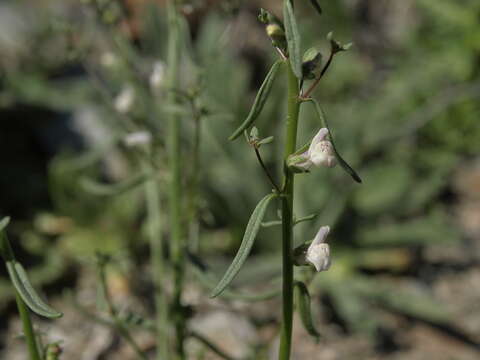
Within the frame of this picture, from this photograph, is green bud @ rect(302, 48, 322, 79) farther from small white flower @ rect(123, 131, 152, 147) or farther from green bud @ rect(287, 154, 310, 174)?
small white flower @ rect(123, 131, 152, 147)

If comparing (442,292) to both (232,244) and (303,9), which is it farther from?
(303,9)

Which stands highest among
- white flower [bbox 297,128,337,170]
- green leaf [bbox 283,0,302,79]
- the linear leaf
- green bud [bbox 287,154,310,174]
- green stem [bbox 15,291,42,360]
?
green leaf [bbox 283,0,302,79]

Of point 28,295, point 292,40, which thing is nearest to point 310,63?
point 292,40

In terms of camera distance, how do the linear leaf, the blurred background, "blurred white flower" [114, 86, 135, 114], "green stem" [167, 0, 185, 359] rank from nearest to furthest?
1. the linear leaf
2. "green stem" [167, 0, 185, 359]
3. "blurred white flower" [114, 86, 135, 114]
4. the blurred background

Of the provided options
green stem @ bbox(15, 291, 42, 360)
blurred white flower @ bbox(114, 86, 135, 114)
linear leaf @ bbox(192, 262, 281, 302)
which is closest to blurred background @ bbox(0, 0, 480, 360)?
blurred white flower @ bbox(114, 86, 135, 114)

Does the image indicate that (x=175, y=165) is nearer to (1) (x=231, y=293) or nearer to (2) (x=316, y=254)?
(1) (x=231, y=293)

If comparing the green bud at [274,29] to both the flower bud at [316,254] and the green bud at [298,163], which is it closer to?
the green bud at [298,163]

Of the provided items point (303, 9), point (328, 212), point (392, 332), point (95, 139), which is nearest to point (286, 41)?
point (392, 332)
